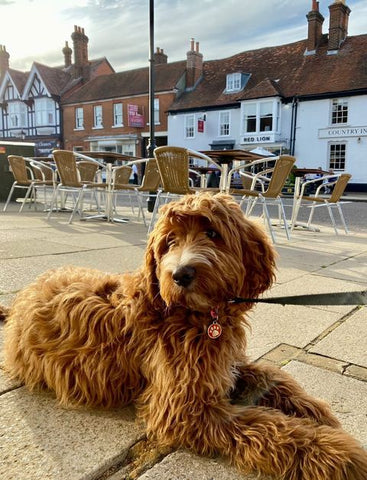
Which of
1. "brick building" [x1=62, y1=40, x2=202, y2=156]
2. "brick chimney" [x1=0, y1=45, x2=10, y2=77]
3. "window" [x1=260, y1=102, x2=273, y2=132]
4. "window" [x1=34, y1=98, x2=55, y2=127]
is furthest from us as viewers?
"brick chimney" [x1=0, y1=45, x2=10, y2=77]

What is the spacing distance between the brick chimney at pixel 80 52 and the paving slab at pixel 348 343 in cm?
4265

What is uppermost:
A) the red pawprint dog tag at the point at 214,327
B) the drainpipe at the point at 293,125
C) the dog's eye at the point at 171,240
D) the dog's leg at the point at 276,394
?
the drainpipe at the point at 293,125

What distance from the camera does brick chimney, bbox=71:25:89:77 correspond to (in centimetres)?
3894

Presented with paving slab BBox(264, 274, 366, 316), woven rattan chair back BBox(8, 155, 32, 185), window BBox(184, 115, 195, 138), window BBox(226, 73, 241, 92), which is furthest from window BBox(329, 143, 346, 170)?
paving slab BBox(264, 274, 366, 316)

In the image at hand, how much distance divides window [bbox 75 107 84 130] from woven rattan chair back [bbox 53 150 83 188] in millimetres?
33126

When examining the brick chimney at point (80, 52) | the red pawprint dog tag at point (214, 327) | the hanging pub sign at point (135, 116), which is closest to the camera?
the red pawprint dog tag at point (214, 327)

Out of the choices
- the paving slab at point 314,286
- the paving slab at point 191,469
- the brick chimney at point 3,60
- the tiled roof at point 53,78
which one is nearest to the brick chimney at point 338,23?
the tiled roof at point 53,78

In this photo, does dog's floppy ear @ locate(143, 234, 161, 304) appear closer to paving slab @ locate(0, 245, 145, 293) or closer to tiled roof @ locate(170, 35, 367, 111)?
paving slab @ locate(0, 245, 145, 293)

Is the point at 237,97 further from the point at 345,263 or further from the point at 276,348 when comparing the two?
→ the point at 276,348

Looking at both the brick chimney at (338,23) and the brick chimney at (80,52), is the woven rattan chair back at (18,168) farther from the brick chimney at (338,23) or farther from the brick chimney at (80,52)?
the brick chimney at (80,52)

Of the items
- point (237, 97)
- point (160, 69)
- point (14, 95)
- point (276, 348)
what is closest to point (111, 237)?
point (276, 348)

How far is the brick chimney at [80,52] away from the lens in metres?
38.9

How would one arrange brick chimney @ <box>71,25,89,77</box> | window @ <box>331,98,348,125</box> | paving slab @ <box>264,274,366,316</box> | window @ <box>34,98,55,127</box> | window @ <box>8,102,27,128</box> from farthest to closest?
window @ <box>8,102,27,128</box> → window @ <box>34,98,55,127</box> → brick chimney @ <box>71,25,89,77</box> → window @ <box>331,98,348,125</box> → paving slab @ <box>264,274,366,316</box>

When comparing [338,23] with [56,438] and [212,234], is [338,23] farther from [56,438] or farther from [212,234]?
[56,438]
